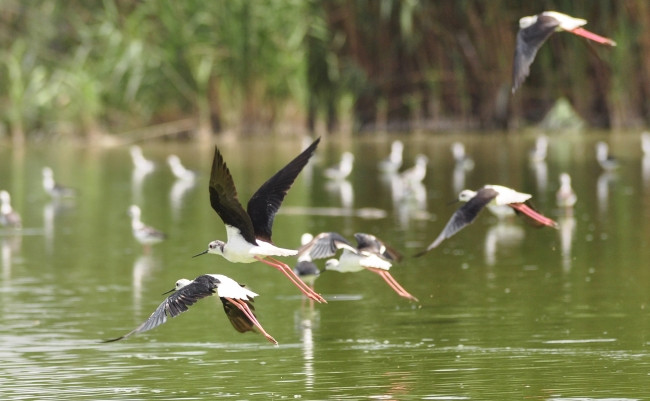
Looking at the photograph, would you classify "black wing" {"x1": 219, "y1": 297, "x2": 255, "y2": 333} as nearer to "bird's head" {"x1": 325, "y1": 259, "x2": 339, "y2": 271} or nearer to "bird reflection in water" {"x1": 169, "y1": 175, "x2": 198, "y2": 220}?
"bird's head" {"x1": 325, "y1": 259, "x2": 339, "y2": 271}

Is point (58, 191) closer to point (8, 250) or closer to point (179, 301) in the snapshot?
point (8, 250)

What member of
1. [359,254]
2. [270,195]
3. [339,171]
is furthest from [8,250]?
[339,171]

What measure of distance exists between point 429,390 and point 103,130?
34.9 m

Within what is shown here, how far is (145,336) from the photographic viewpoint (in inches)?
485

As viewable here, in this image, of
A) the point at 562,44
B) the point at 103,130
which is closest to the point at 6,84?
the point at 103,130

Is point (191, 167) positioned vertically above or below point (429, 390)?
above

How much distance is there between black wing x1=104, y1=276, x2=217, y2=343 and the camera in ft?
30.5

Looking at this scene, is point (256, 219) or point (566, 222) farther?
point (566, 222)

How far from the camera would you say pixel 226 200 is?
9617mm

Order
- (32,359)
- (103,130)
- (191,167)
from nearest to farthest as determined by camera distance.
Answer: (32,359), (191,167), (103,130)

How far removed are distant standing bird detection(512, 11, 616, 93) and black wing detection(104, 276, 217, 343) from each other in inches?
114

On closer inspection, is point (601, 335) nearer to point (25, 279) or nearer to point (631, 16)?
point (25, 279)

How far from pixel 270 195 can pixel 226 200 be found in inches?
40.6

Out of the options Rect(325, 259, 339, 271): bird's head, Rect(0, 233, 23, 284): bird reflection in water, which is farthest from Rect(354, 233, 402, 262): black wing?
Rect(0, 233, 23, 284): bird reflection in water
